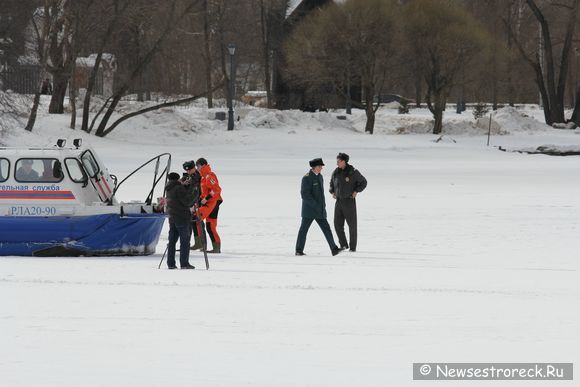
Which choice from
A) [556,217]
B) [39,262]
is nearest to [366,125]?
[556,217]

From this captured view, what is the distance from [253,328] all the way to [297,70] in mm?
51410

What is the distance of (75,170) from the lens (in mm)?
16703

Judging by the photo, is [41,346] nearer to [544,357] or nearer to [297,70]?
[544,357]

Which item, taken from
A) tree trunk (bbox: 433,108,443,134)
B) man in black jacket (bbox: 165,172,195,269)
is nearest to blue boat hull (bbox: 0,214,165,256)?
man in black jacket (bbox: 165,172,195,269)

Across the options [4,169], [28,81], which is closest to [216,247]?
[4,169]

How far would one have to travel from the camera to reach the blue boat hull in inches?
634

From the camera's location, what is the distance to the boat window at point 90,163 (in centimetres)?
1691

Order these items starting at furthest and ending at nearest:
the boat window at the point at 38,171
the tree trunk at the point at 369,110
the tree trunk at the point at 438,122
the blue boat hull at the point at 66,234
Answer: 1. the tree trunk at the point at 438,122
2. the tree trunk at the point at 369,110
3. the boat window at the point at 38,171
4. the blue boat hull at the point at 66,234

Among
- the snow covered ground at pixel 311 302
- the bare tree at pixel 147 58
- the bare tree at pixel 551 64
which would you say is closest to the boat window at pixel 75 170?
the snow covered ground at pixel 311 302

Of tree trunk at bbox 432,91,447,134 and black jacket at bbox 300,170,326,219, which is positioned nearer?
black jacket at bbox 300,170,326,219

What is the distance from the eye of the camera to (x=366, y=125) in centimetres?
6084

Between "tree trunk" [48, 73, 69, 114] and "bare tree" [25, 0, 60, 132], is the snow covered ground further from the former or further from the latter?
"tree trunk" [48, 73, 69, 114]

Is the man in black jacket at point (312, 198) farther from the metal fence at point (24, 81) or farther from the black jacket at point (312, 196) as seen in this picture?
the metal fence at point (24, 81)

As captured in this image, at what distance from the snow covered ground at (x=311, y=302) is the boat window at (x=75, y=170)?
4.59 feet
